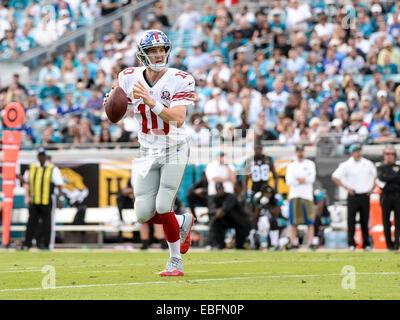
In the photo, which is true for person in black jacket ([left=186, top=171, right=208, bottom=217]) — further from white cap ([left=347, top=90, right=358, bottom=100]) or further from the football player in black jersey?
white cap ([left=347, top=90, right=358, bottom=100])

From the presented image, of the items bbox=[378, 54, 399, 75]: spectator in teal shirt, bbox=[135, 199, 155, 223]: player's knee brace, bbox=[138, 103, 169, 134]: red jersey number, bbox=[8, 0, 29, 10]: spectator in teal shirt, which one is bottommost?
bbox=[135, 199, 155, 223]: player's knee brace

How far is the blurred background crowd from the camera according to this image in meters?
18.5

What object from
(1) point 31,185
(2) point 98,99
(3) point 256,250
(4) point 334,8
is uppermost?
(4) point 334,8

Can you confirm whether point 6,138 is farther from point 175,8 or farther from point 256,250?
point 175,8

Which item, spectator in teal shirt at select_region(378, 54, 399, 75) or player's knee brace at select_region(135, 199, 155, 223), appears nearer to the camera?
player's knee brace at select_region(135, 199, 155, 223)

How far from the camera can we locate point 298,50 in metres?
21.1

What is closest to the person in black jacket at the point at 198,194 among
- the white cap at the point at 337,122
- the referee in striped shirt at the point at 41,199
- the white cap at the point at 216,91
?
the referee in striped shirt at the point at 41,199

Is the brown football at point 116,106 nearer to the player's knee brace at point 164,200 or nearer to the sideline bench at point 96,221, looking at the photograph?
the player's knee brace at point 164,200

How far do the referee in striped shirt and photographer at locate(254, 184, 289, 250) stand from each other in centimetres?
343

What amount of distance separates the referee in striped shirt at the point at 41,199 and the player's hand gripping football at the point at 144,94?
27.6ft


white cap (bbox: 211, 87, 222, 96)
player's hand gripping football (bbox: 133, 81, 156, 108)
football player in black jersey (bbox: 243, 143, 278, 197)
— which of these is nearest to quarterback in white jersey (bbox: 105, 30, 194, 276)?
player's hand gripping football (bbox: 133, 81, 156, 108)

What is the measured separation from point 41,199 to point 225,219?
10.4ft
